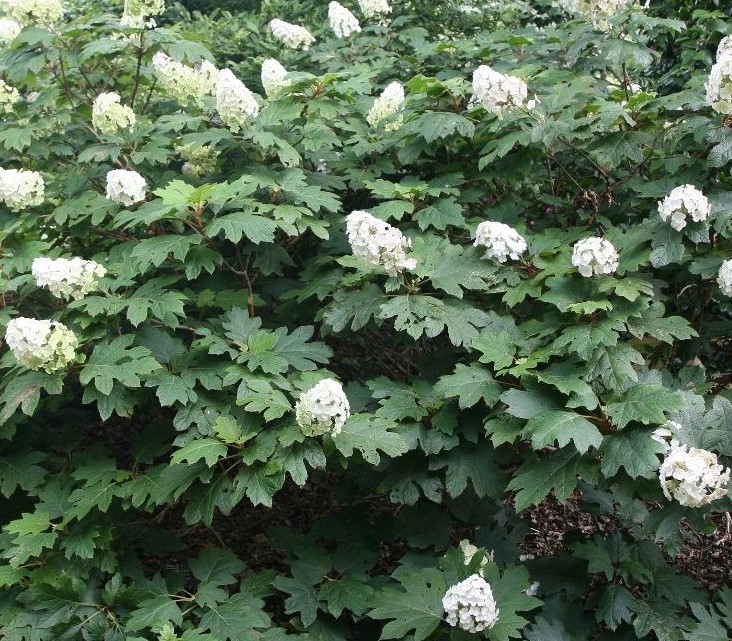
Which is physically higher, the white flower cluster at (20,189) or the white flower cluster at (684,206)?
the white flower cluster at (684,206)

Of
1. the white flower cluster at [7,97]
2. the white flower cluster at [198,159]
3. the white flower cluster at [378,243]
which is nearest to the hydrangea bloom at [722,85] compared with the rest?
the white flower cluster at [378,243]

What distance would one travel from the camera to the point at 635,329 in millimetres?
3096

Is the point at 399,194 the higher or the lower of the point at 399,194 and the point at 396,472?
the higher

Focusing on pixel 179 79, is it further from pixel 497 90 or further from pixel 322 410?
pixel 322 410

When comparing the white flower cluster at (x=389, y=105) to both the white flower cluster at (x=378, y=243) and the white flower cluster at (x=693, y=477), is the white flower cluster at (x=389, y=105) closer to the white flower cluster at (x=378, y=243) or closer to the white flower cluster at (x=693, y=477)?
the white flower cluster at (x=378, y=243)

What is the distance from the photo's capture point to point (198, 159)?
160 inches

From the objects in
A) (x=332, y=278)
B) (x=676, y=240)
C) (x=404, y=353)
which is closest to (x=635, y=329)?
(x=676, y=240)

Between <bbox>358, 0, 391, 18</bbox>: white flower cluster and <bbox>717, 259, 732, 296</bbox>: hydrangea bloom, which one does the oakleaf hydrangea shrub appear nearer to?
<bbox>717, 259, 732, 296</bbox>: hydrangea bloom

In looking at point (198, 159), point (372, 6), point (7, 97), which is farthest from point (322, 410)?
point (372, 6)

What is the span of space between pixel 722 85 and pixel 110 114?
2720mm

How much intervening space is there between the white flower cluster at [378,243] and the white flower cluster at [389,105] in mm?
954

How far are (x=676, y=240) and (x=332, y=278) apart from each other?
4.74 ft

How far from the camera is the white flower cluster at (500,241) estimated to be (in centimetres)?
332

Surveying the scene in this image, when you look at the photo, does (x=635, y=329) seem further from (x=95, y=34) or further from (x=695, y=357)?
(x=95, y=34)
